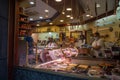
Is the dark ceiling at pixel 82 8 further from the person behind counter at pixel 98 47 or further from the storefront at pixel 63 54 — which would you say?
the person behind counter at pixel 98 47

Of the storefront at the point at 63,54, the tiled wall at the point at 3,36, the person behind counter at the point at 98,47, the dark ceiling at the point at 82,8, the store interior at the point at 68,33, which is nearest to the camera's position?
the storefront at the point at 63,54

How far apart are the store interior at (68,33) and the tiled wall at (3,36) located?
21cm

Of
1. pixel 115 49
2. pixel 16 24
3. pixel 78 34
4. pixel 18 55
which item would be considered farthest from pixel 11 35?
pixel 78 34

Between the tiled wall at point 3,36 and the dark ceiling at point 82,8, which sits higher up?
the dark ceiling at point 82,8

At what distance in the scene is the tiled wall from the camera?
219 centimetres

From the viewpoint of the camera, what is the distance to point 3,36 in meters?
2.22

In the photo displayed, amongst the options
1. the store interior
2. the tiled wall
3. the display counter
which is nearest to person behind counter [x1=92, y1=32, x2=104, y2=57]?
the store interior

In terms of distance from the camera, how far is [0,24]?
216cm

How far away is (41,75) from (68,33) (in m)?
2.74

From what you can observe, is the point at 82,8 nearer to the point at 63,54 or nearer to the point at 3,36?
the point at 63,54

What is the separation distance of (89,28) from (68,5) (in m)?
1.04

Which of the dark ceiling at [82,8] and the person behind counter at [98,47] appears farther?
the dark ceiling at [82,8]

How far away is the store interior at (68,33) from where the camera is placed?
8.87 feet

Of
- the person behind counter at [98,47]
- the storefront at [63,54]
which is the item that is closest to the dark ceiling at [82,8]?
the storefront at [63,54]
